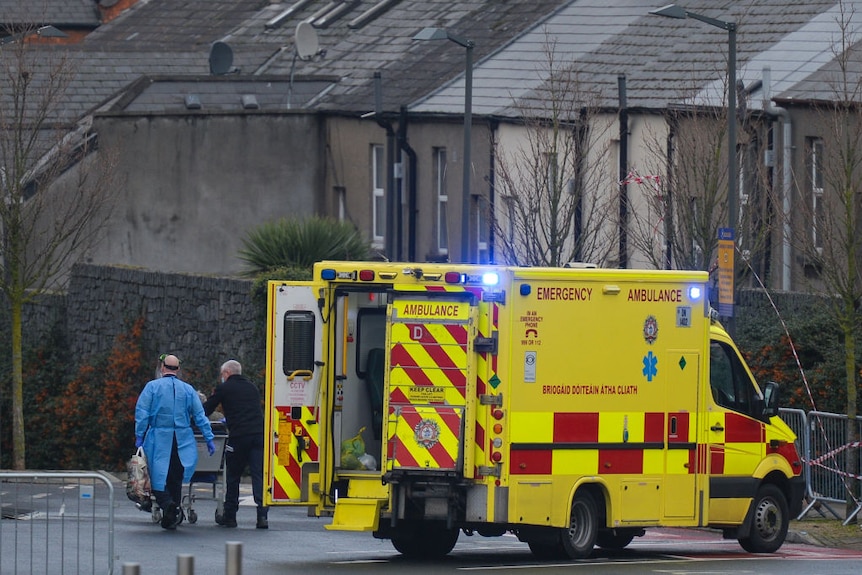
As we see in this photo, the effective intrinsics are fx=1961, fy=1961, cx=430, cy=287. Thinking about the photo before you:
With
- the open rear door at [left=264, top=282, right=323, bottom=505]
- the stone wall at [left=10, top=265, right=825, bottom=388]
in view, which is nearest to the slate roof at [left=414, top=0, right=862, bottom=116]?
the stone wall at [left=10, top=265, right=825, bottom=388]

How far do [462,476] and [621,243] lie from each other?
52.5 feet

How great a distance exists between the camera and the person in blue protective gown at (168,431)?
17.4 metres

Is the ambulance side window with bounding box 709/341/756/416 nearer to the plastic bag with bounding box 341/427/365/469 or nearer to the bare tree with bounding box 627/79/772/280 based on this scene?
the plastic bag with bounding box 341/427/365/469

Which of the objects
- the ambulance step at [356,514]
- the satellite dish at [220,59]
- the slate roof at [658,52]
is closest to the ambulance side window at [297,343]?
the ambulance step at [356,514]

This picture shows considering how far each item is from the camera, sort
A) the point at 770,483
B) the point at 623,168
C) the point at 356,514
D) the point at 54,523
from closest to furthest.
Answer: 1. the point at 54,523
2. the point at 356,514
3. the point at 770,483
4. the point at 623,168

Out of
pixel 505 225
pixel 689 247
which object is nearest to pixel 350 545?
pixel 689 247

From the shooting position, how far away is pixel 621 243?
30781 millimetres

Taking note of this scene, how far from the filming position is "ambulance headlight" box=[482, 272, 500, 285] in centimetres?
1522

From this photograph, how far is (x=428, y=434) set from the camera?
599 inches

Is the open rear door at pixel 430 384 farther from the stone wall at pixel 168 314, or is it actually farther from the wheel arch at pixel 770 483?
the stone wall at pixel 168 314

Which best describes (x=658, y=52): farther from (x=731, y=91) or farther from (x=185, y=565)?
(x=185, y=565)

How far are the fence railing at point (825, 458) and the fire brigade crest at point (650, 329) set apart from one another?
179 inches

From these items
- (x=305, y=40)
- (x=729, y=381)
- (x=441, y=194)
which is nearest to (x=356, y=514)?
(x=729, y=381)

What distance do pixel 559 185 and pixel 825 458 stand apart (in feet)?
32.0
